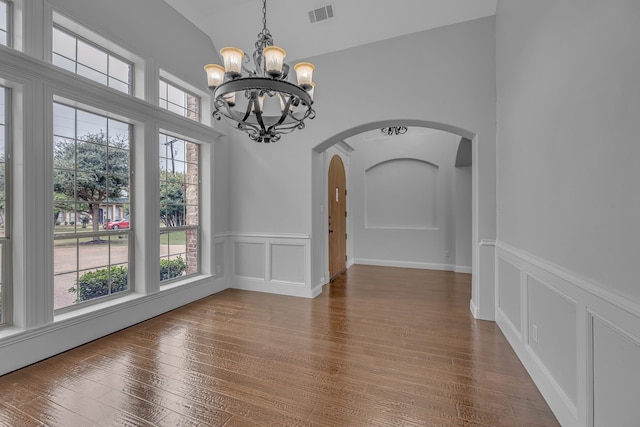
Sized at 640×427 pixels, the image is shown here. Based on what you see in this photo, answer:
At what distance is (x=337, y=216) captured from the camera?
5.92 metres

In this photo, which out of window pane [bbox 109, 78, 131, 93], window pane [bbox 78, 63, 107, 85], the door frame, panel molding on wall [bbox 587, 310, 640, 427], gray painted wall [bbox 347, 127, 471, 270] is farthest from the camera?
gray painted wall [bbox 347, 127, 471, 270]

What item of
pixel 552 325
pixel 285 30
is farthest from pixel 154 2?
pixel 552 325

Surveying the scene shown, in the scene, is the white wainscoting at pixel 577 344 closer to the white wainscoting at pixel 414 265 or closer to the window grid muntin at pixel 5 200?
the white wainscoting at pixel 414 265

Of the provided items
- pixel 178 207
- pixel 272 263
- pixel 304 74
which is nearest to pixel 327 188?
pixel 272 263

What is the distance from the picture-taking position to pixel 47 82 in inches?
97.9

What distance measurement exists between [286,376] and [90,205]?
268 centimetres

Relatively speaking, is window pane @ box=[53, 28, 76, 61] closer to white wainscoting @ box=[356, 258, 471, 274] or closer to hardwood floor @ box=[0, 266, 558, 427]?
hardwood floor @ box=[0, 266, 558, 427]

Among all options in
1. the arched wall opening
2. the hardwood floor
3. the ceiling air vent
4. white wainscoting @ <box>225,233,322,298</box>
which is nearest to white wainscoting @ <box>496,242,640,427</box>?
the hardwood floor

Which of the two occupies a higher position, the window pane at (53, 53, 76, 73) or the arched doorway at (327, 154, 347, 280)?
the window pane at (53, 53, 76, 73)

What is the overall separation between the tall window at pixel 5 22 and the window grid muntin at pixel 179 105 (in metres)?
1.37

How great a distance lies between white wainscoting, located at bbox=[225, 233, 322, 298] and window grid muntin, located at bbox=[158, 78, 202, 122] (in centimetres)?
200

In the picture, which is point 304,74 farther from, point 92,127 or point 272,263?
point 272,263

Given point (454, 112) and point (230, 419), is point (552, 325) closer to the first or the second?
point (230, 419)

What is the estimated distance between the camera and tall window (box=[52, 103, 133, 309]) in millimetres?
2754
